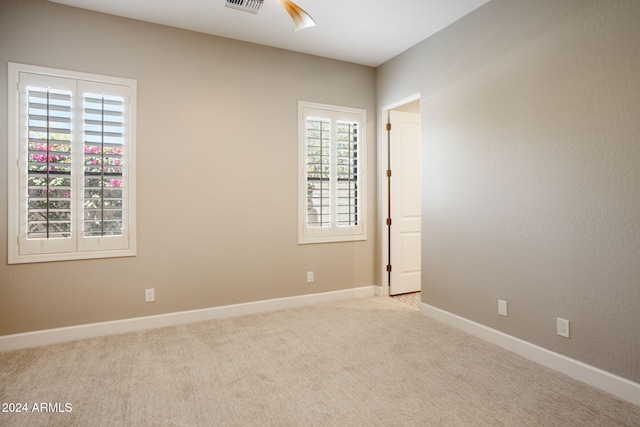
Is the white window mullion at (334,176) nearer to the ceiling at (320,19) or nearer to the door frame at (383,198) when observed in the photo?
the door frame at (383,198)

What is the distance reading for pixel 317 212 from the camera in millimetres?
4109

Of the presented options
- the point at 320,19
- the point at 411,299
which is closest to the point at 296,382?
the point at 411,299

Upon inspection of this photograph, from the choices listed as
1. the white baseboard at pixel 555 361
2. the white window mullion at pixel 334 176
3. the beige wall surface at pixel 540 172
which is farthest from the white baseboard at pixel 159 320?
the white baseboard at pixel 555 361

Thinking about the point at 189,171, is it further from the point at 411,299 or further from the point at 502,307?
the point at 502,307

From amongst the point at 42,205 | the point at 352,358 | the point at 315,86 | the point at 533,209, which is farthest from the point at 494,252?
the point at 42,205

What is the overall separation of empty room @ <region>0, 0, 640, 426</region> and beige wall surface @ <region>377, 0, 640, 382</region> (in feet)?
0.05

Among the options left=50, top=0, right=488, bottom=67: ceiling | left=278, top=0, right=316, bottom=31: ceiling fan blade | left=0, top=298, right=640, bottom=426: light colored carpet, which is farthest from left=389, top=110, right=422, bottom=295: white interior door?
left=278, top=0, right=316, bottom=31: ceiling fan blade

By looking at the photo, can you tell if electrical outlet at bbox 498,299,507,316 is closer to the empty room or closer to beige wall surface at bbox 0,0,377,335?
the empty room

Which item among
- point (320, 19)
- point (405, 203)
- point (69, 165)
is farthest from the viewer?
point (405, 203)

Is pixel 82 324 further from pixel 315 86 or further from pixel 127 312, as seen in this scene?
pixel 315 86

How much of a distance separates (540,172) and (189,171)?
3.11 metres

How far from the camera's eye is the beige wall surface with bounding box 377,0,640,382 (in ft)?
6.98

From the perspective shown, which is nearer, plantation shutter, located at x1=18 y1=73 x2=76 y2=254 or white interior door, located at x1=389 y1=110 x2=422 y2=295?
plantation shutter, located at x1=18 y1=73 x2=76 y2=254

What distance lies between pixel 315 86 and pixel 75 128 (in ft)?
8.10
